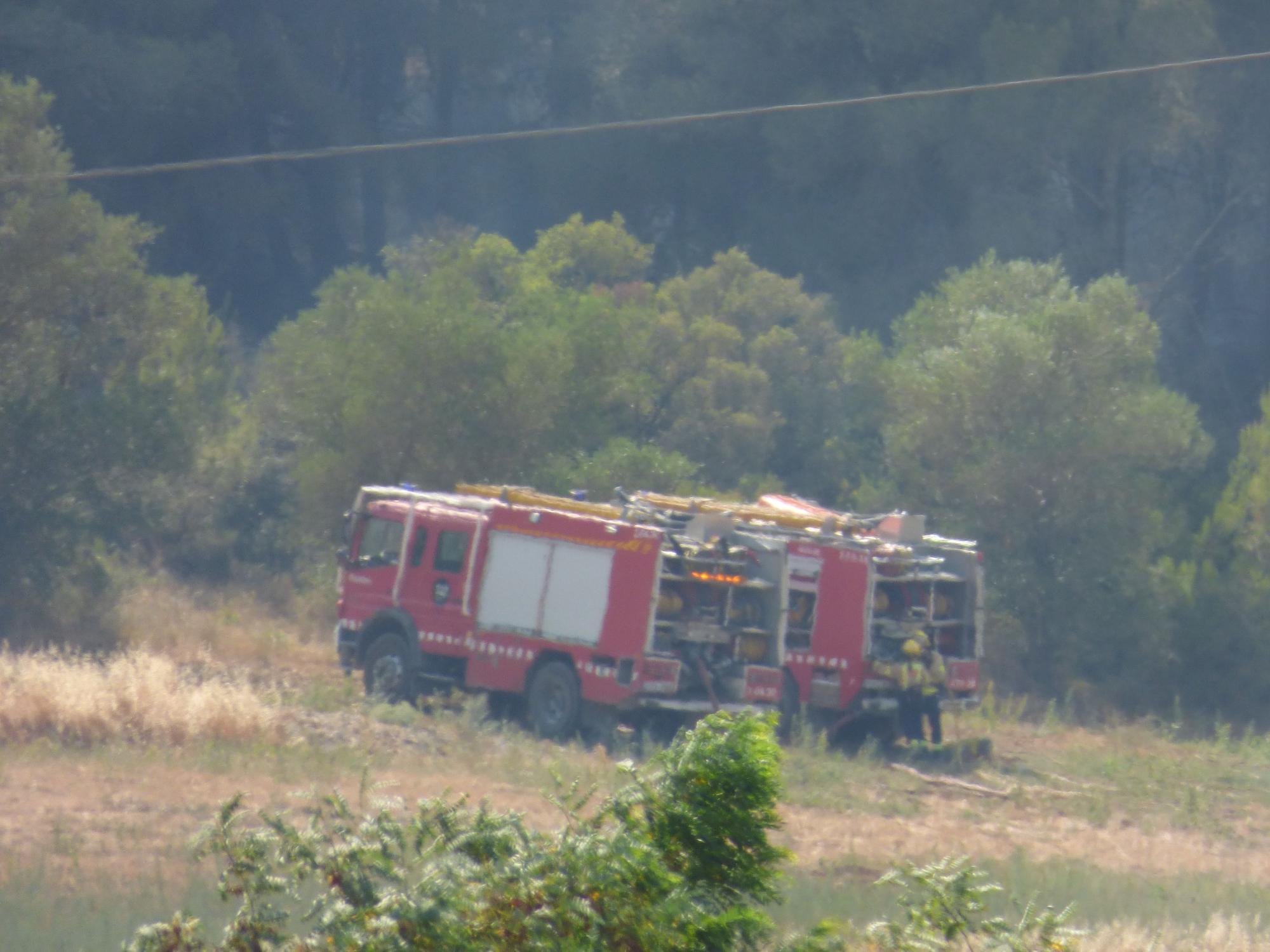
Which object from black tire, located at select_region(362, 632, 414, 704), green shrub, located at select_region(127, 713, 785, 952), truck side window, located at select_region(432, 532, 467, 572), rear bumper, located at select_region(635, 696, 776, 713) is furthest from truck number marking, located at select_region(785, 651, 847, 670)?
green shrub, located at select_region(127, 713, 785, 952)

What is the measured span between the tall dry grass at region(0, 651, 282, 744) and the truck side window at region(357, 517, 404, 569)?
3633 millimetres

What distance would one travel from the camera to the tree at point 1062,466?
23.6 meters

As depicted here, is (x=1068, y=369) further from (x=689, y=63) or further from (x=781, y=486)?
(x=689, y=63)

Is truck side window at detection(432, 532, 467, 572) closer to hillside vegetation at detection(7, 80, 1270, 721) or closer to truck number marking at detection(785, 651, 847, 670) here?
truck number marking at detection(785, 651, 847, 670)

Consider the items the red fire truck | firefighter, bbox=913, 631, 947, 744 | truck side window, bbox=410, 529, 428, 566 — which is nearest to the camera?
the red fire truck

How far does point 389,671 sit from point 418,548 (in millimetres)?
1521

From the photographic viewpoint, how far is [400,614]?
55.3 ft

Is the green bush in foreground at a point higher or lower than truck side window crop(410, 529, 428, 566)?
lower

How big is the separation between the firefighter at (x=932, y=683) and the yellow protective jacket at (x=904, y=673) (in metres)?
0.07

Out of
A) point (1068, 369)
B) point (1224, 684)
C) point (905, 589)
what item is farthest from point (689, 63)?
point (905, 589)

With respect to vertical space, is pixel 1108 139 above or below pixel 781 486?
above

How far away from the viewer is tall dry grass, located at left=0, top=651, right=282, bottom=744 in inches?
498

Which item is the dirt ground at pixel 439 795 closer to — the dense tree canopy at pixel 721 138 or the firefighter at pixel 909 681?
the firefighter at pixel 909 681

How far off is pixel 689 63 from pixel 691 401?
1332cm
